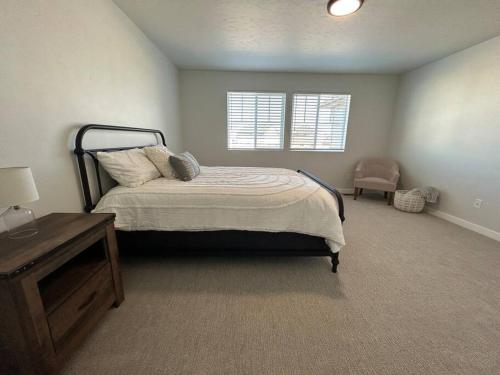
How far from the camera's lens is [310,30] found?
2461mm

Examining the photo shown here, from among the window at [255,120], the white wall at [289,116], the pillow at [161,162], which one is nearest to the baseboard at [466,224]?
the white wall at [289,116]

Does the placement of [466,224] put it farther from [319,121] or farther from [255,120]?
[255,120]

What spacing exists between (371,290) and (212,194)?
157 centimetres

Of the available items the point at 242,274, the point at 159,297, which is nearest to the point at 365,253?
the point at 242,274

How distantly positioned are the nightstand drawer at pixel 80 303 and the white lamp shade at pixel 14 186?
553 mm

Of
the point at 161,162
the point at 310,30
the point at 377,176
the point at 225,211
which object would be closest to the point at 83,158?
the point at 161,162

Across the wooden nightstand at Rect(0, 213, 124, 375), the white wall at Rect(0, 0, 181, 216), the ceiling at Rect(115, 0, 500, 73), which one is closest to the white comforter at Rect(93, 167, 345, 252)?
the wooden nightstand at Rect(0, 213, 124, 375)

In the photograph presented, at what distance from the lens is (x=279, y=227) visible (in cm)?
181

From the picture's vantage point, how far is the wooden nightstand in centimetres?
84

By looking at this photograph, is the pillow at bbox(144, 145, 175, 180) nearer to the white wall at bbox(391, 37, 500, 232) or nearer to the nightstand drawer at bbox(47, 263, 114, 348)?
the nightstand drawer at bbox(47, 263, 114, 348)

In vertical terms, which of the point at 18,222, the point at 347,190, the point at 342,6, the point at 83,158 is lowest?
the point at 347,190

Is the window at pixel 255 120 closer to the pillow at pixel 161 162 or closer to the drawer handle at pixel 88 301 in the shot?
the pillow at pixel 161 162

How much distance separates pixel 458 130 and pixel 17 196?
4.81 meters

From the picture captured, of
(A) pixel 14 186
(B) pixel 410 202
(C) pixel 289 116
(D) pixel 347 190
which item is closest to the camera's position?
(A) pixel 14 186
